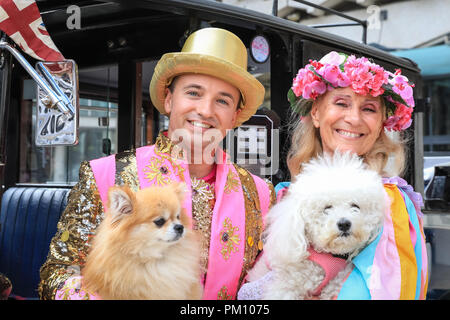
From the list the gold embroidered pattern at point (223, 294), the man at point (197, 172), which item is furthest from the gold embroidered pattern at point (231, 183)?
the gold embroidered pattern at point (223, 294)

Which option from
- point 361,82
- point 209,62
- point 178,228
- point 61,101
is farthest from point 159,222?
point 361,82

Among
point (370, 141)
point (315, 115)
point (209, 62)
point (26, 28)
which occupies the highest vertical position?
point (26, 28)

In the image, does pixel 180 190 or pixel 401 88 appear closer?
pixel 180 190

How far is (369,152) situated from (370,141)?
0.08m

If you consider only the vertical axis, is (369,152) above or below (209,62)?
below

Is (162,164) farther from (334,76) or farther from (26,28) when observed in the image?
(26,28)

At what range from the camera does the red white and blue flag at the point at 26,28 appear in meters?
1.65

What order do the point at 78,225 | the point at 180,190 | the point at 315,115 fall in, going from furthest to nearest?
the point at 315,115 < the point at 78,225 < the point at 180,190

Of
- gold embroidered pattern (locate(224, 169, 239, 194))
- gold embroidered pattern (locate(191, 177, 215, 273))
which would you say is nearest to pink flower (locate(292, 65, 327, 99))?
gold embroidered pattern (locate(224, 169, 239, 194))

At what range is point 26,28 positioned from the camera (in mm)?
1743

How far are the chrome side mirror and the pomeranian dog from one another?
60 centimetres

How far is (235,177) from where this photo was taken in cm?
158

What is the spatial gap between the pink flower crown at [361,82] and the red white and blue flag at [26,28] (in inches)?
39.6

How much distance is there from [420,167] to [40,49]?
3.76 meters
